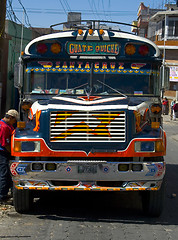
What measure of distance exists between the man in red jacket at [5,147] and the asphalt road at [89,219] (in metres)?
0.34

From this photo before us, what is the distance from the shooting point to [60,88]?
784 centimetres

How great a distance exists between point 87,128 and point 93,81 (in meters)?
1.42

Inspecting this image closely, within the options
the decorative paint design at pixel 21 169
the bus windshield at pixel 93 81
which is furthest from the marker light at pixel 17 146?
the bus windshield at pixel 93 81

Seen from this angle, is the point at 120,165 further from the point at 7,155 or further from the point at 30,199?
the point at 7,155

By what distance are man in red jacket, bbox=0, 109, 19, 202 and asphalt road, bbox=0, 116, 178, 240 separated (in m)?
0.34

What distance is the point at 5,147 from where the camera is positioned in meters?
7.76

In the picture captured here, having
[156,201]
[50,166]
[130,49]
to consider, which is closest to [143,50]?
[130,49]

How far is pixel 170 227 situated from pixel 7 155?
119 inches

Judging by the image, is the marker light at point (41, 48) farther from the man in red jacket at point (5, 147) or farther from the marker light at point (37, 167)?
the marker light at point (37, 167)

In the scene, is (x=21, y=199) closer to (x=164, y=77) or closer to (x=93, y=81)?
(x=93, y=81)

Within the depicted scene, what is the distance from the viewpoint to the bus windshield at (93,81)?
25.6ft

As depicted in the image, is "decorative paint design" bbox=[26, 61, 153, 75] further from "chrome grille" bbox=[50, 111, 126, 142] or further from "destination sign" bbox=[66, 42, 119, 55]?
"chrome grille" bbox=[50, 111, 126, 142]

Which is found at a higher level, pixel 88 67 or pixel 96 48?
pixel 96 48

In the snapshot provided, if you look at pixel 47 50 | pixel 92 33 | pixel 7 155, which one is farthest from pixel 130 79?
pixel 7 155
